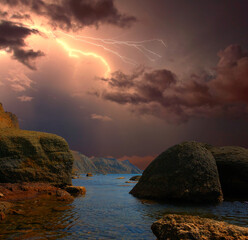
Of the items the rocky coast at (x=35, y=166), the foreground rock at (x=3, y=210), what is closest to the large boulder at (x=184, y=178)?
the rocky coast at (x=35, y=166)

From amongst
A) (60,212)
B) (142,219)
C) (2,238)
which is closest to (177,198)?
(142,219)

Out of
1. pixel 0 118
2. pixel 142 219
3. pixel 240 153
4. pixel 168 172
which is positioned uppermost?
pixel 0 118

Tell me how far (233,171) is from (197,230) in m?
13.7

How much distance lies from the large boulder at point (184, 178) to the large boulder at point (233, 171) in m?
2.36

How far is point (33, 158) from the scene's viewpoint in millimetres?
15508

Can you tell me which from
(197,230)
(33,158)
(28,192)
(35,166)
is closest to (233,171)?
(197,230)

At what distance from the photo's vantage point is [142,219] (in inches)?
342

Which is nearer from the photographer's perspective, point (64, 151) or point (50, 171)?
point (50, 171)

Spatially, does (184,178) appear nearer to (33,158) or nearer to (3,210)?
(3,210)

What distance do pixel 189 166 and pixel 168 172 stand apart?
154cm

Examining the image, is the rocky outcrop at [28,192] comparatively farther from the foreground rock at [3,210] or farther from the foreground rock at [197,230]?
the foreground rock at [197,230]

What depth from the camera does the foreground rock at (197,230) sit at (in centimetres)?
488

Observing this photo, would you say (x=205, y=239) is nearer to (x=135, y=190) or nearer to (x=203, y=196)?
(x=203, y=196)

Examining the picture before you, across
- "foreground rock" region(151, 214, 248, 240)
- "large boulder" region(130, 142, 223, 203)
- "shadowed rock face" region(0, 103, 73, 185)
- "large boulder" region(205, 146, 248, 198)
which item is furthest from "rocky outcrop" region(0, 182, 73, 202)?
"large boulder" region(205, 146, 248, 198)
